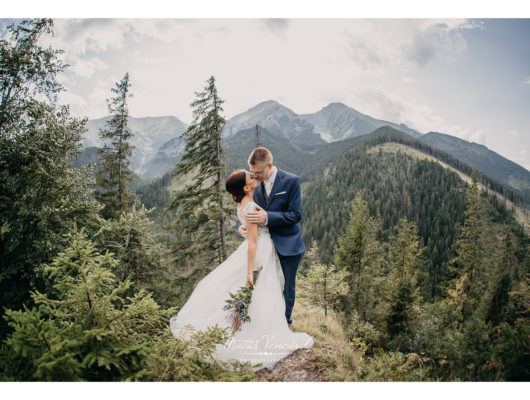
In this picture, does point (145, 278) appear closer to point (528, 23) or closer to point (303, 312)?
point (303, 312)

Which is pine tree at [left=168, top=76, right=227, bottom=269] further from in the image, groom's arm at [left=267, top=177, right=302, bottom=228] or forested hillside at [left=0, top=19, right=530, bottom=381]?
groom's arm at [left=267, top=177, right=302, bottom=228]

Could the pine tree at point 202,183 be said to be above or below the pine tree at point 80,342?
above

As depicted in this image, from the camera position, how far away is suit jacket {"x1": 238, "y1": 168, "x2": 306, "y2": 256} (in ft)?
12.3

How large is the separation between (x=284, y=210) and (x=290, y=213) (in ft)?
0.47

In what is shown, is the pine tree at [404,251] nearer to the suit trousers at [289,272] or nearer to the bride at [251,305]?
the suit trousers at [289,272]

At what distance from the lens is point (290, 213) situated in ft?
12.4

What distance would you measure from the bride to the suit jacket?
20 cm

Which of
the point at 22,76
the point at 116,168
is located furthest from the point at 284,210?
the point at 116,168

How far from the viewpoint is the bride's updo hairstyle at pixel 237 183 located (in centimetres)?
368

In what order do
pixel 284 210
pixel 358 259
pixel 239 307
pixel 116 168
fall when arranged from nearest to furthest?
pixel 239 307 < pixel 284 210 < pixel 116 168 < pixel 358 259

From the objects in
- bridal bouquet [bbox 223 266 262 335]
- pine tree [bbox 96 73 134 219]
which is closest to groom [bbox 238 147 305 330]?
bridal bouquet [bbox 223 266 262 335]

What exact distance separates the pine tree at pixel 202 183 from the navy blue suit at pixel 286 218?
21.1 feet

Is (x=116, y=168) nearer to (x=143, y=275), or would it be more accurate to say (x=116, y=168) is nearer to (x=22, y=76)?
(x=143, y=275)

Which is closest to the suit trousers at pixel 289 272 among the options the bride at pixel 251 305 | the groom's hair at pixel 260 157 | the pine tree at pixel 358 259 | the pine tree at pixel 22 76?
the bride at pixel 251 305
